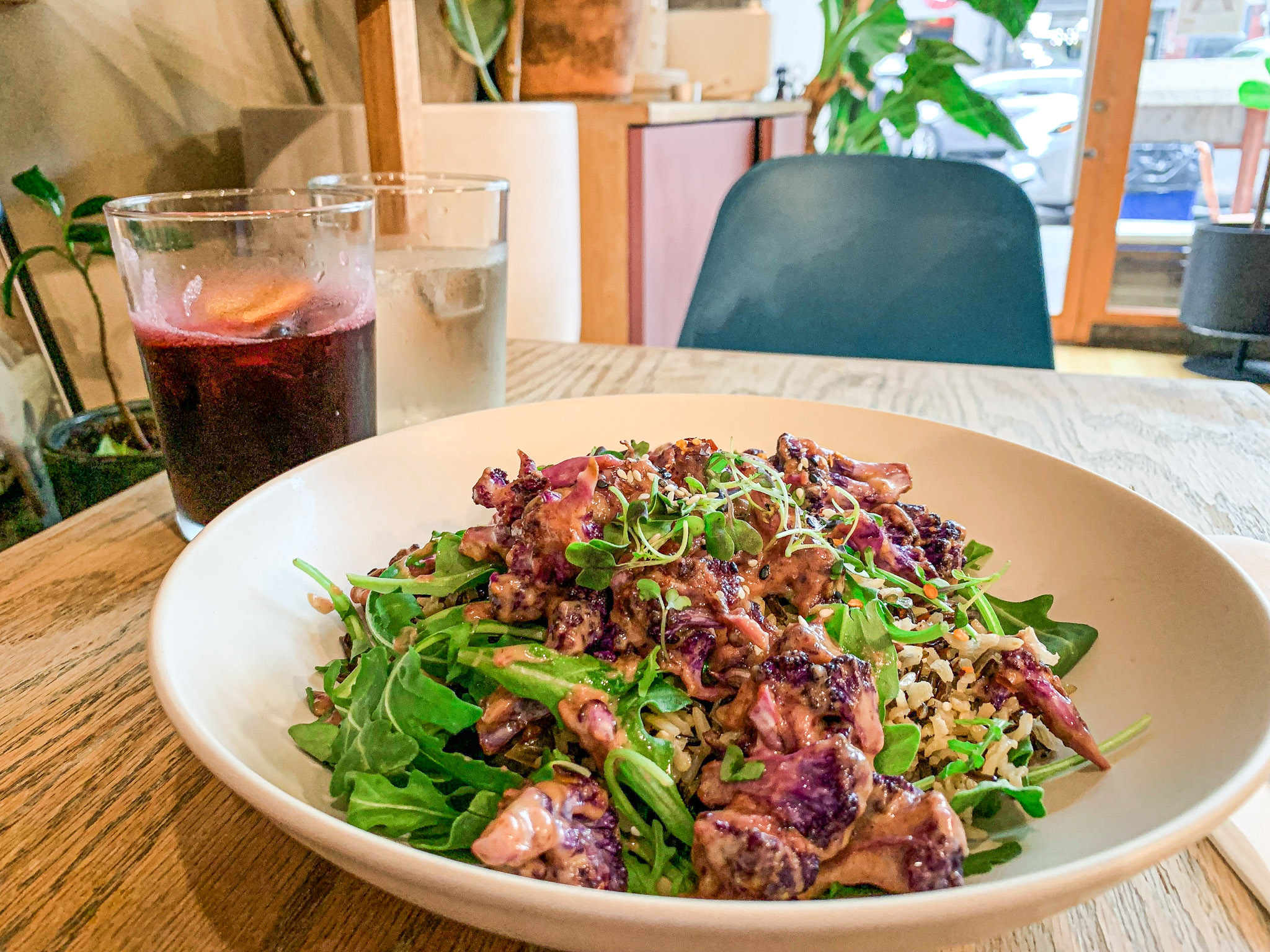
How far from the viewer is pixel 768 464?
89cm

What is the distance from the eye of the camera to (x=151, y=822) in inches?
25.1

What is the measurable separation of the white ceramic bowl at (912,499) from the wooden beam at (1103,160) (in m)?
6.32

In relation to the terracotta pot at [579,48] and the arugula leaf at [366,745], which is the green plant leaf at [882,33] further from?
the arugula leaf at [366,745]

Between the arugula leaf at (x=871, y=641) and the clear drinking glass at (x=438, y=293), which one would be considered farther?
the clear drinking glass at (x=438, y=293)

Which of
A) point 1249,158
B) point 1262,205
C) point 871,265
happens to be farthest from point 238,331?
point 1249,158

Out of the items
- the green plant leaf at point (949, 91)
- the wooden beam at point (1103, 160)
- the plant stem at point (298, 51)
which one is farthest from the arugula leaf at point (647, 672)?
the wooden beam at point (1103, 160)

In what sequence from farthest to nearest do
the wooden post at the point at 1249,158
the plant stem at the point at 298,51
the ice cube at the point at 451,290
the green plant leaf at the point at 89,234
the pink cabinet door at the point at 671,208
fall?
1. the wooden post at the point at 1249,158
2. the pink cabinet door at the point at 671,208
3. the plant stem at the point at 298,51
4. the green plant leaf at the point at 89,234
5. the ice cube at the point at 451,290

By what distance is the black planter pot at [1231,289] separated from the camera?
4945 millimetres

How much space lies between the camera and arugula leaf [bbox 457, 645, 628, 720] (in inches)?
23.9

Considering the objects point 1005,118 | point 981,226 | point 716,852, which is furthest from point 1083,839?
point 1005,118

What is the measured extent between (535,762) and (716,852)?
7.0 inches

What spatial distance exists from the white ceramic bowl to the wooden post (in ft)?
23.4

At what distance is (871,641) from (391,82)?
1.30m

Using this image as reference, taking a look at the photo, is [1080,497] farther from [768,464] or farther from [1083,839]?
[1083,839]
